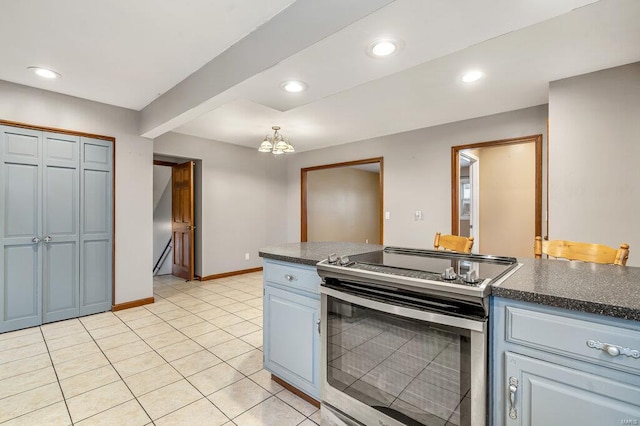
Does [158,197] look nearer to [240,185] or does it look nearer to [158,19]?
[240,185]

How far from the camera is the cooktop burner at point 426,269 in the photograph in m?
1.13

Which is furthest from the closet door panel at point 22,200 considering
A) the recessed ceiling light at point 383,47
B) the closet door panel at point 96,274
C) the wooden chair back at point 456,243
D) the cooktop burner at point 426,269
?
the wooden chair back at point 456,243

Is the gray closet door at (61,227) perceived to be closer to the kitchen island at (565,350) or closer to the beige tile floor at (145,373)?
the beige tile floor at (145,373)

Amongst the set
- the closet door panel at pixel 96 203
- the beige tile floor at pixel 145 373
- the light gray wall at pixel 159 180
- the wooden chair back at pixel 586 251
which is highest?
the light gray wall at pixel 159 180

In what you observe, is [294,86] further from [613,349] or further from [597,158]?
[597,158]

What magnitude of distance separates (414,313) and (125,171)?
3.71m

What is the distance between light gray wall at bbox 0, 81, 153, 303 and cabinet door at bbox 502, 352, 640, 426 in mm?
3923

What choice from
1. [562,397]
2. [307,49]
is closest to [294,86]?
[307,49]

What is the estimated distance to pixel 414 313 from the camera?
1.21 meters

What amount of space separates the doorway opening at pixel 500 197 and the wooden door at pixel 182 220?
3.99 meters

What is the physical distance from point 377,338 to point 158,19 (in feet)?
7.59

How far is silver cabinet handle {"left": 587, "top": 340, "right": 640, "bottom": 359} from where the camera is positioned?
872 millimetres

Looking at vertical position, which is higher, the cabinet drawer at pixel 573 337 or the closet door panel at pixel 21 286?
the cabinet drawer at pixel 573 337

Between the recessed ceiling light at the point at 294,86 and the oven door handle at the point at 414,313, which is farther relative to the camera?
the recessed ceiling light at the point at 294,86
